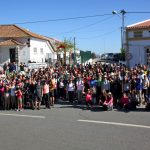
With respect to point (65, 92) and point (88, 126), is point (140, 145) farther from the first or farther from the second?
point (65, 92)

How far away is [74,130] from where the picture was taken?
39.7ft

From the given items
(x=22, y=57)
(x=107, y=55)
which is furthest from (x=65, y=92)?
(x=107, y=55)

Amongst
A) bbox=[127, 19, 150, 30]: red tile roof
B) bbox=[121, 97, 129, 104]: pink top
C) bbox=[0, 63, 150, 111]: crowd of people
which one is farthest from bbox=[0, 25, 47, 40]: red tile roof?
bbox=[121, 97, 129, 104]: pink top

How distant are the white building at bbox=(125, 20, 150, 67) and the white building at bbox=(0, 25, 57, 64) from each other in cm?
1006

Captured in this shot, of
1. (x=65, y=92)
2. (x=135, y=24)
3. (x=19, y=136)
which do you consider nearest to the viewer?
(x=19, y=136)

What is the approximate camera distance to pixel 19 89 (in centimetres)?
1841

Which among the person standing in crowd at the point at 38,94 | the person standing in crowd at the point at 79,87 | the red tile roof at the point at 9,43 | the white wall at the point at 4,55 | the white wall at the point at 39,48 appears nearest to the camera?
the person standing in crowd at the point at 38,94

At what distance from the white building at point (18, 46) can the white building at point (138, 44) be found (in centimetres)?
1006

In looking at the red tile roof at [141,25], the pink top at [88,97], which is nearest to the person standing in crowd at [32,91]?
the pink top at [88,97]

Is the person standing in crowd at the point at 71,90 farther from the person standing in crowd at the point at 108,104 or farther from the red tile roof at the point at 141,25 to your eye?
the red tile roof at the point at 141,25

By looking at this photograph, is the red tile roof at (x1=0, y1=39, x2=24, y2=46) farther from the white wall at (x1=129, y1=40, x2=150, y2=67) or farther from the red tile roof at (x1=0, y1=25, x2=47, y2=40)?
the white wall at (x1=129, y1=40, x2=150, y2=67)

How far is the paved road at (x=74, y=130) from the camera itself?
9.97 metres

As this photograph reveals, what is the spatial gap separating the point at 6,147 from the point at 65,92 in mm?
10703

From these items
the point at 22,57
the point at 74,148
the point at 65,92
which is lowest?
the point at 74,148
